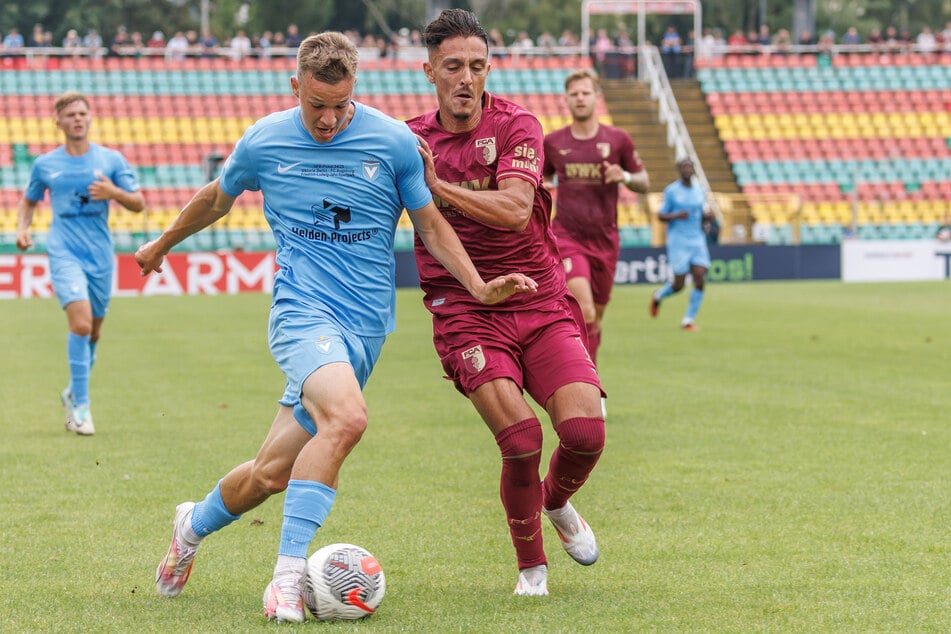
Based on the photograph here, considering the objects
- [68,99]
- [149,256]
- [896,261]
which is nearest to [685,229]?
[68,99]

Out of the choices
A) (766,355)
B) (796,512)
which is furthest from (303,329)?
(766,355)

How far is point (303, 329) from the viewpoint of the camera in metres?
5.30

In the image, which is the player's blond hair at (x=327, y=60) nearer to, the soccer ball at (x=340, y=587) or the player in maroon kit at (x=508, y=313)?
the player in maroon kit at (x=508, y=313)

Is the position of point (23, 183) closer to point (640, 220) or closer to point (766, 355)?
point (640, 220)

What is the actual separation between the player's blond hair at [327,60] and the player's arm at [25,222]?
20.0ft

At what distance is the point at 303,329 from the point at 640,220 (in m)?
28.9

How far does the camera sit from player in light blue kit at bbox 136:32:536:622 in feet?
16.9

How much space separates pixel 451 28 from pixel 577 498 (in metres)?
3.03

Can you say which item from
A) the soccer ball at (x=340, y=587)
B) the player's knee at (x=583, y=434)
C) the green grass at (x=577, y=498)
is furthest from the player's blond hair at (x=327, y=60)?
the green grass at (x=577, y=498)

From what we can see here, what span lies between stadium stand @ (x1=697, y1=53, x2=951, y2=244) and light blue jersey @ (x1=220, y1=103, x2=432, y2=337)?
2976cm

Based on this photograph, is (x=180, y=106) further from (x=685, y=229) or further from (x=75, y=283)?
(x=75, y=283)

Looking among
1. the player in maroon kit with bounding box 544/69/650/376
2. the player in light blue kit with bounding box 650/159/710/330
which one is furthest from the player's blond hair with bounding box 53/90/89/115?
the player in light blue kit with bounding box 650/159/710/330

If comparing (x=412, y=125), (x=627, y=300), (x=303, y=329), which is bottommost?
(x=627, y=300)

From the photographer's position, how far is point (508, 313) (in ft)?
19.2
